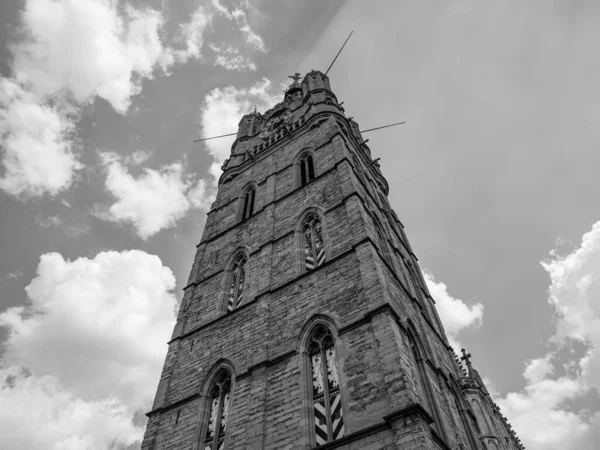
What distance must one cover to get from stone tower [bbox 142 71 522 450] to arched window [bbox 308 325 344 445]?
0.03 metres

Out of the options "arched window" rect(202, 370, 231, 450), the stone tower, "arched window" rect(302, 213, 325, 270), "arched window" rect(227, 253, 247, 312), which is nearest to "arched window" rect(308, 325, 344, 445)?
the stone tower

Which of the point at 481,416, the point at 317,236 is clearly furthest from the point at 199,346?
the point at 481,416

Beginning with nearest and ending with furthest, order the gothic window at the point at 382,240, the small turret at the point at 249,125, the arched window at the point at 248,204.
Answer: the gothic window at the point at 382,240 < the arched window at the point at 248,204 < the small turret at the point at 249,125

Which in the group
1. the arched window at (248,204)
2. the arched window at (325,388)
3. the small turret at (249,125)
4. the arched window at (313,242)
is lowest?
the arched window at (325,388)

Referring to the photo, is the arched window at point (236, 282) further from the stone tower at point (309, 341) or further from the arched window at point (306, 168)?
the arched window at point (306, 168)

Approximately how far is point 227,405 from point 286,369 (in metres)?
1.79

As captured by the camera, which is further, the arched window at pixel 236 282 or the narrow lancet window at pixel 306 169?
the narrow lancet window at pixel 306 169

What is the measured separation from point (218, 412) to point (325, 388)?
2.90 meters

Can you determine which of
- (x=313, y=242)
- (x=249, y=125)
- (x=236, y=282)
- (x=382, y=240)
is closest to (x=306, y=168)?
(x=382, y=240)

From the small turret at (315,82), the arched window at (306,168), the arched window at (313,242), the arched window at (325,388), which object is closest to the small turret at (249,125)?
the small turret at (315,82)

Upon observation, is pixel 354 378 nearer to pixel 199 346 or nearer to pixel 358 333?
pixel 358 333

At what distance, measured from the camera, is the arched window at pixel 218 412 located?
31.9 feet

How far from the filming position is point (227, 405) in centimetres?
1030

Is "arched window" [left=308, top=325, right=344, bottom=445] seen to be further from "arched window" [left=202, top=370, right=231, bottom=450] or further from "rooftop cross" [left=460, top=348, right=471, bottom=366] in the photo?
"rooftop cross" [left=460, top=348, right=471, bottom=366]
